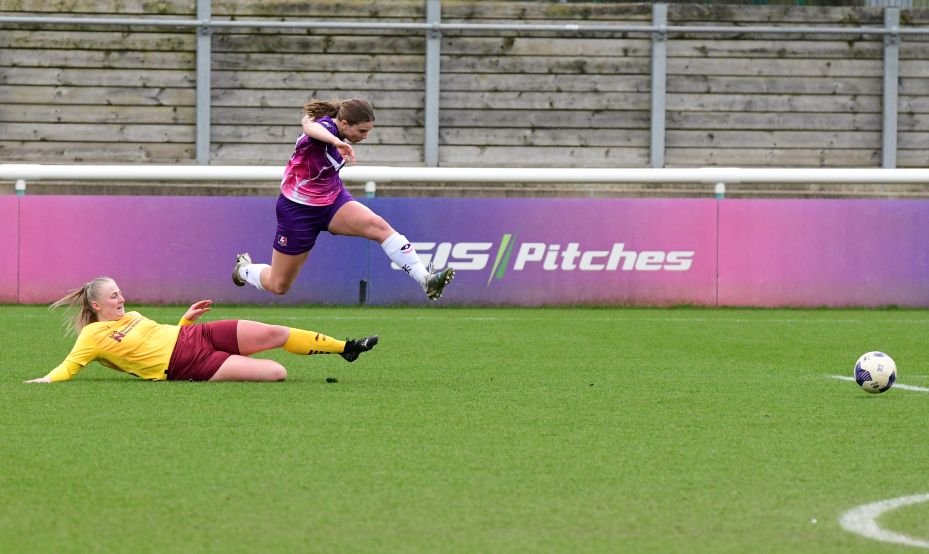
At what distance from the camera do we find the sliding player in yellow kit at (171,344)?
27.3 feet

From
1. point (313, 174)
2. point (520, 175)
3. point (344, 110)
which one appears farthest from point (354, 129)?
point (520, 175)

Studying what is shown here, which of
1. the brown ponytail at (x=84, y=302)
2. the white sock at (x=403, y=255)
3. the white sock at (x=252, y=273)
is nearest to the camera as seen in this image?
the brown ponytail at (x=84, y=302)

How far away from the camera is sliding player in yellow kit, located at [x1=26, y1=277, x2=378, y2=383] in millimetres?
8320

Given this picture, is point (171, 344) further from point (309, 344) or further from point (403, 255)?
point (403, 255)

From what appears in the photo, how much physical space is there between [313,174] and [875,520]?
5.61 meters

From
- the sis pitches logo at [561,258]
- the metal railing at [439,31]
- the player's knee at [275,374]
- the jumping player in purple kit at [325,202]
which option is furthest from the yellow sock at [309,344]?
the metal railing at [439,31]

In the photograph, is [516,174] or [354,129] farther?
[516,174]

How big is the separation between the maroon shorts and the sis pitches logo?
24.8 feet

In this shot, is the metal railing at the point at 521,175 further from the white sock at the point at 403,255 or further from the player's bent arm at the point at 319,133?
the player's bent arm at the point at 319,133

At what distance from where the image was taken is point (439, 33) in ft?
63.6

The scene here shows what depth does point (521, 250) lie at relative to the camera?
Result: 1622 centimetres

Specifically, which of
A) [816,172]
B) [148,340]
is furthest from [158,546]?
[816,172]

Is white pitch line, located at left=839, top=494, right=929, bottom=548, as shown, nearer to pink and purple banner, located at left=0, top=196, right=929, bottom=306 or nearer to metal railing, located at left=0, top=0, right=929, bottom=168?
pink and purple banner, located at left=0, top=196, right=929, bottom=306

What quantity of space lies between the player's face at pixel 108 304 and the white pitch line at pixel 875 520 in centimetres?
469
